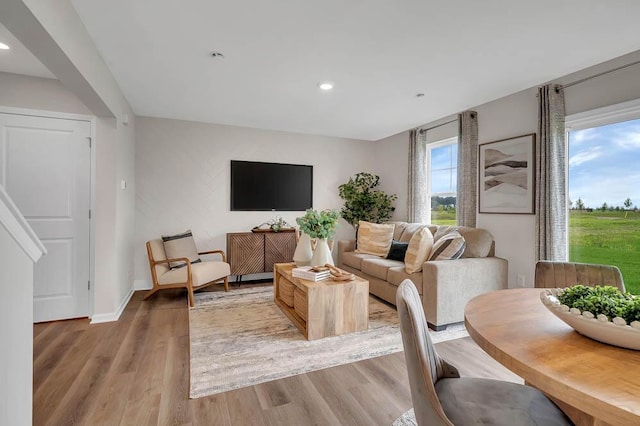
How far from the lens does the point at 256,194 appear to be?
15.9 feet

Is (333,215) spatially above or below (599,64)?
below

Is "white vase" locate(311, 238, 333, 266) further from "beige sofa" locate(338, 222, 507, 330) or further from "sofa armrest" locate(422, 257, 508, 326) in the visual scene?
"sofa armrest" locate(422, 257, 508, 326)

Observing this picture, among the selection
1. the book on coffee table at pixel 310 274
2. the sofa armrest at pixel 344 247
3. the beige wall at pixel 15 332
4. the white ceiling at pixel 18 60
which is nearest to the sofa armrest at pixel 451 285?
the book on coffee table at pixel 310 274

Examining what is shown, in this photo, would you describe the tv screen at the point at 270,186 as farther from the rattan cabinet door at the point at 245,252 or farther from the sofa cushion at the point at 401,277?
the sofa cushion at the point at 401,277

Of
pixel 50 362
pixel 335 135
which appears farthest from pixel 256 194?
pixel 50 362

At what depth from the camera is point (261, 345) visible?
8.40 ft

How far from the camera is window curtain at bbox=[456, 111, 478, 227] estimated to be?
12.2 feet

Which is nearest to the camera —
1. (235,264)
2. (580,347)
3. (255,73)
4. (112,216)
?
(580,347)

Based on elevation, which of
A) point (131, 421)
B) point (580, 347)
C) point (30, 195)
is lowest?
point (131, 421)

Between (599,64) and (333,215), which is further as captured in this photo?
(333,215)

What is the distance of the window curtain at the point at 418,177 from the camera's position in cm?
457

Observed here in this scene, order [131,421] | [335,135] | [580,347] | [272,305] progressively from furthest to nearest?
[335,135] → [272,305] → [131,421] → [580,347]

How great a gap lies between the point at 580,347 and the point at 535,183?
271 cm

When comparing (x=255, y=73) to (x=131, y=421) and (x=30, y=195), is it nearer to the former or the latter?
(x=30, y=195)
